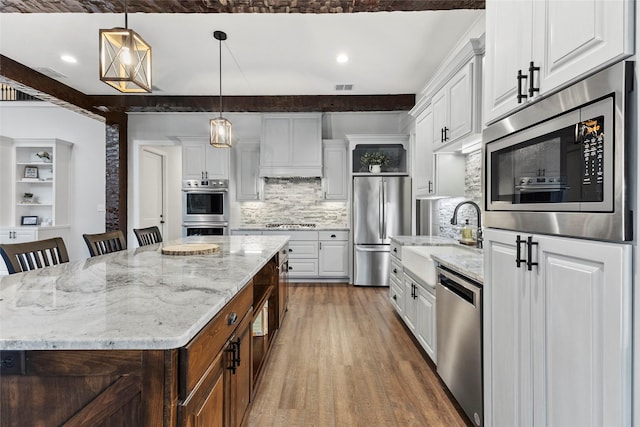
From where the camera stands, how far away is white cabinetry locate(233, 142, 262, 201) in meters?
5.73

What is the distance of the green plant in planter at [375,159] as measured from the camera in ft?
17.8

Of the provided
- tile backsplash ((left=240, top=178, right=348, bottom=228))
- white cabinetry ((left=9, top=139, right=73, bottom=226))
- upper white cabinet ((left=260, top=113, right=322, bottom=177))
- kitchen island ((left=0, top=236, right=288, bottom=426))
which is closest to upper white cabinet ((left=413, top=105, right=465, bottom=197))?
upper white cabinet ((left=260, top=113, right=322, bottom=177))

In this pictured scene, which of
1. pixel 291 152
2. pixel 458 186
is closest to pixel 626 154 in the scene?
pixel 458 186

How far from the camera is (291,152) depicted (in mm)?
5453

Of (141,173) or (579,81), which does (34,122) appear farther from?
(579,81)

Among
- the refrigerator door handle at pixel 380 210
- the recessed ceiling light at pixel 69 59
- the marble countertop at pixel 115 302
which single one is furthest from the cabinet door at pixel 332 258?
the recessed ceiling light at pixel 69 59

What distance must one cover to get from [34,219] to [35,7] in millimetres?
4394

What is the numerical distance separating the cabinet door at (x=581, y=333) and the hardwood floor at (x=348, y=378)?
1061 millimetres

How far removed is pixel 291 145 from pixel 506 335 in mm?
4546

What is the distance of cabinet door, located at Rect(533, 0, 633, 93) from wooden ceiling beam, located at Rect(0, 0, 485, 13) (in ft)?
4.98

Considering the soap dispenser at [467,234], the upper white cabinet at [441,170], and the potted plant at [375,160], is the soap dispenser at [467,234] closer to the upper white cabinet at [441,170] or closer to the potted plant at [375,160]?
the upper white cabinet at [441,170]

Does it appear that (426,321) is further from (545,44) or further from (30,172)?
(30,172)

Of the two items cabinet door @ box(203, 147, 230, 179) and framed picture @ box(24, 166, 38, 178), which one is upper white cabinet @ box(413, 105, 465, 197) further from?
framed picture @ box(24, 166, 38, 178)

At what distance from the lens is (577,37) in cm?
96
